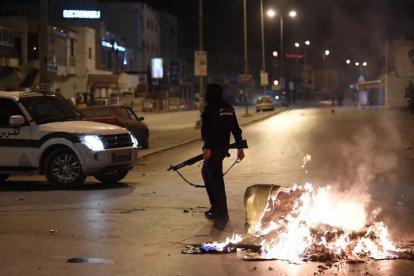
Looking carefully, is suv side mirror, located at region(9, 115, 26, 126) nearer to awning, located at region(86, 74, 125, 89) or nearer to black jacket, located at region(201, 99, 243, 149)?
black jacket, located at region(201, 99, 243, 149)

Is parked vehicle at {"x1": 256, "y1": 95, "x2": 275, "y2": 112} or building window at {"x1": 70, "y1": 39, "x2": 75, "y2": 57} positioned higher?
building window at {"x1": 70, "y1": 39, "x2": 75, "y2": 57}

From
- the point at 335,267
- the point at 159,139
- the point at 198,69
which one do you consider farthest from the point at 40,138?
the point at 198,69

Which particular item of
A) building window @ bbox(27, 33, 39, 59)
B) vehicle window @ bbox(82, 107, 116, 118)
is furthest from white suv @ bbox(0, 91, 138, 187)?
building window @ bbox(27, 33, 39, 59)

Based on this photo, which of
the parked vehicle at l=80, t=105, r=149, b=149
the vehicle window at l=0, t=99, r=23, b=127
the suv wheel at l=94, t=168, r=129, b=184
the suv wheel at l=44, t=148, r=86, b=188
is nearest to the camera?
the suv wheel at l=44, t=148, r=86, b=188

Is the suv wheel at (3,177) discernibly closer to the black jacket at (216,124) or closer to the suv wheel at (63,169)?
the suv wheel at (63,169)

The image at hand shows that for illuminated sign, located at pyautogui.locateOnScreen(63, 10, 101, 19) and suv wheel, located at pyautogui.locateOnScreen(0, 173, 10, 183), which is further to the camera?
illuminated sign, located at pyautogui.locateOnScreen(63, 10, 101, 19)

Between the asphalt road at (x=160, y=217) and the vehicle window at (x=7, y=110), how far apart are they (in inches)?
51.0

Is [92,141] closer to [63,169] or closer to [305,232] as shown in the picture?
[63,169]

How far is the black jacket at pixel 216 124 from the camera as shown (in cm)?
867

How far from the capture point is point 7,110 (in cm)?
1240

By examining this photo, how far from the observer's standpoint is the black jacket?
8.67m

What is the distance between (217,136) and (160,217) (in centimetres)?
141

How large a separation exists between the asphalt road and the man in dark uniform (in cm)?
40

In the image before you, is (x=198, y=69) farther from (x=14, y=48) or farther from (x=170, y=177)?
(x=14, y=48)
